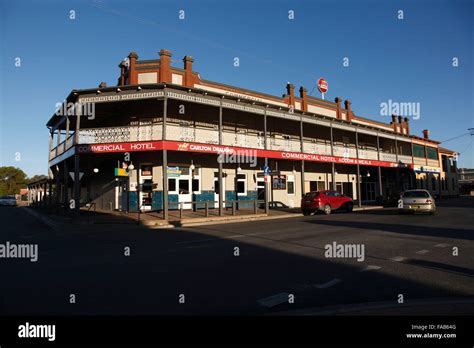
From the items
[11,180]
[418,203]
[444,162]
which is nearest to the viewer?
[418,203]

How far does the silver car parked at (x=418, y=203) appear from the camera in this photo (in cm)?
1861

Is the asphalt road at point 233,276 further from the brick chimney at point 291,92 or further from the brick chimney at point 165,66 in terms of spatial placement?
the brick chimney at point 291,92

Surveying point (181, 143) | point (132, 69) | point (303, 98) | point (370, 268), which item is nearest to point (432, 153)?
point (303, 98)

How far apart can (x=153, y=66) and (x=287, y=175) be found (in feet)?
43.8

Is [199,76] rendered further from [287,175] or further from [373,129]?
[373,129]

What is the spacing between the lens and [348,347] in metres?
3.70

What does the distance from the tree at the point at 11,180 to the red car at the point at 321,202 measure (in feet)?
301

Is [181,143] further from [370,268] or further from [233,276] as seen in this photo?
[370,268]

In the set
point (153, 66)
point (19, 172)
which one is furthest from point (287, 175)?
point (19, 172)

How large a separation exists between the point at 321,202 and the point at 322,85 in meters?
15.7

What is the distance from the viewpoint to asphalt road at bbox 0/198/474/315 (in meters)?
4.95

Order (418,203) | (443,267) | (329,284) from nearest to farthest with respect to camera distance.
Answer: (329,284) < (443,267) < (418,203)

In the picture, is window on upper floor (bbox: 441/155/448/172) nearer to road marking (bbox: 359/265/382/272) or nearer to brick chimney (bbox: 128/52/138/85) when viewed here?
brick chimney (bbox: 128/52/138/85)

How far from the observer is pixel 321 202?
21.7 metres
